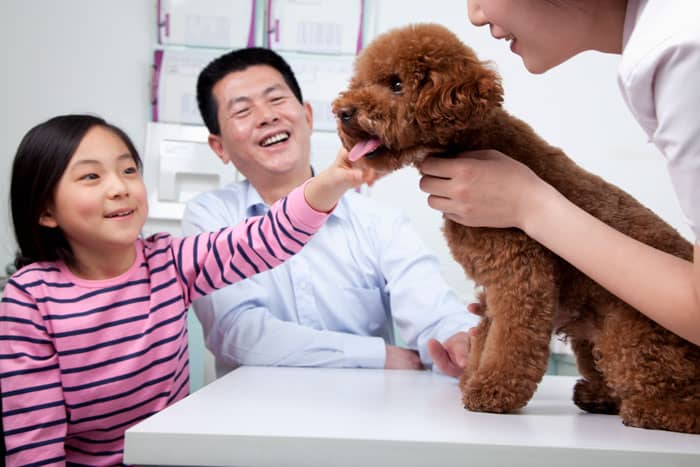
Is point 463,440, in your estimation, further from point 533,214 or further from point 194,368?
point 194,368

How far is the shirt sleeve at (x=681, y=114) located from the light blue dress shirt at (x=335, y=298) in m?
0.90

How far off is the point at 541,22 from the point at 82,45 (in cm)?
190

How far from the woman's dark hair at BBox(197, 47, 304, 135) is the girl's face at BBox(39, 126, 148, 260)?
1.64 feet

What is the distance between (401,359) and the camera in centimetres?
142

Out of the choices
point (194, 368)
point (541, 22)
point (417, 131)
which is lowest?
point (194, 368)

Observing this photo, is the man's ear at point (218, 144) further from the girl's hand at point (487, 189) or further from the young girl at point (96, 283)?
the girl's hand at point (487, 189)

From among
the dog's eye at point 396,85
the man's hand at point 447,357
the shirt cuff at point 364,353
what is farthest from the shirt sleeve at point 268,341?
the dog's eye at point 396,85

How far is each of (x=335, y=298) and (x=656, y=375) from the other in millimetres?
964

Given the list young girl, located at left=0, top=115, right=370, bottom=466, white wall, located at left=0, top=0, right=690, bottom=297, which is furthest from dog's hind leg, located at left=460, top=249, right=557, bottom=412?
white wall, located at left=0, top=0, right=690, bottom=297

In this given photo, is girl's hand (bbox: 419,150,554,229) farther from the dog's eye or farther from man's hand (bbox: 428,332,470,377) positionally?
man's hand (bbox: 428,332,470,377)

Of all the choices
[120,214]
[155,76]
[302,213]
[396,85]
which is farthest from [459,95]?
[155,76]

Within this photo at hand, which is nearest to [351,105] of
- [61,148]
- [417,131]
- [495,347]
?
[417,131]

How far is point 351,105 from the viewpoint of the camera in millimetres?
780

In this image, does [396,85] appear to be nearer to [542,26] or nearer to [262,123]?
[542,26]
